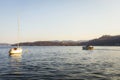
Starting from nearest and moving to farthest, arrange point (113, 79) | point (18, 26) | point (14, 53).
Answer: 1. point (113, 79)
2. point (14, 53)
3. point (18, 26)

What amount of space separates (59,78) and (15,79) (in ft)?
21.3

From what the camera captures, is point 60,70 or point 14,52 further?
point 14,52

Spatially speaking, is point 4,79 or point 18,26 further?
point 18,26

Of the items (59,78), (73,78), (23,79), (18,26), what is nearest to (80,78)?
(73,78)

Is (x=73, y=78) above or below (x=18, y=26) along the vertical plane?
below

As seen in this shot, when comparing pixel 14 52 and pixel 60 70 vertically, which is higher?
pixel 14 52

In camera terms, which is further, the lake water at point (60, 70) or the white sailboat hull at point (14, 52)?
the white sailboat hull at point (14, 52)

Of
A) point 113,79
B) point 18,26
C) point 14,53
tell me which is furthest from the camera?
point 18,26

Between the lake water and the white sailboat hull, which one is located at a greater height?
the white sailboat hull

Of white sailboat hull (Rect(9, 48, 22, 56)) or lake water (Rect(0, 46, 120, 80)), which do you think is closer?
lake water (Rect(0, 46, 120, 80))

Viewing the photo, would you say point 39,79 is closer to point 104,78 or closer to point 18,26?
point 104,78

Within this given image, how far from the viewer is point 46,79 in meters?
32.0

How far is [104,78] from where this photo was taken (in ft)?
106

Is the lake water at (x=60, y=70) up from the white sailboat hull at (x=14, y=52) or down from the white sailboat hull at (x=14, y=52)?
down
